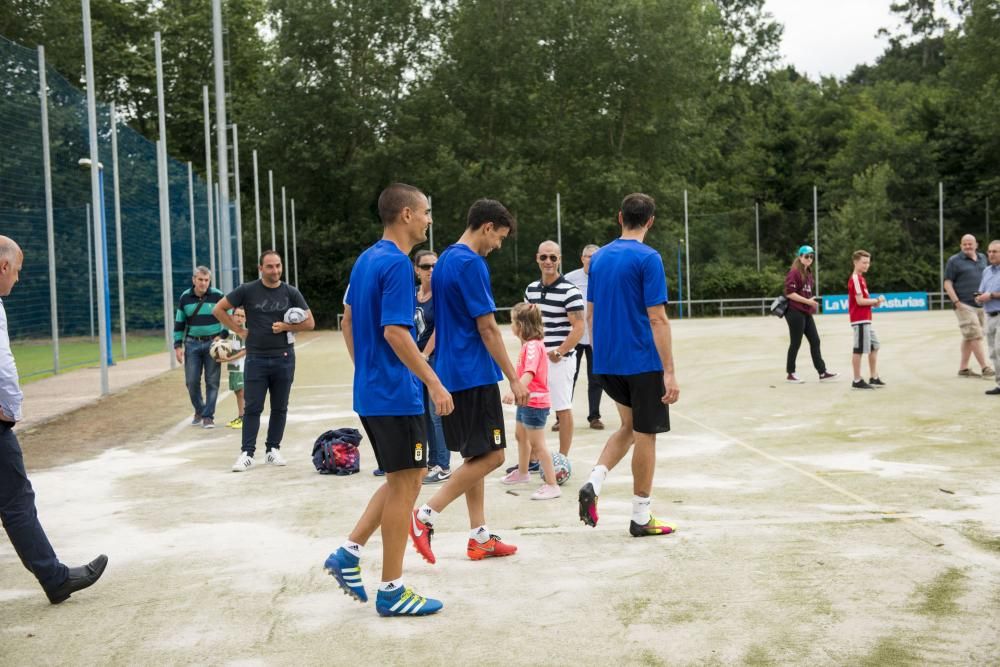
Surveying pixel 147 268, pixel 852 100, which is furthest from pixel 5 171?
pixel 852 100

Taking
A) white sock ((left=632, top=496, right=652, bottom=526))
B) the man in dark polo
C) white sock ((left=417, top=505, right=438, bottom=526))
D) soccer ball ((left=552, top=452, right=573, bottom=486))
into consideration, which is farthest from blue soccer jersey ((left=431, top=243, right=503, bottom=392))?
the man in dark polo

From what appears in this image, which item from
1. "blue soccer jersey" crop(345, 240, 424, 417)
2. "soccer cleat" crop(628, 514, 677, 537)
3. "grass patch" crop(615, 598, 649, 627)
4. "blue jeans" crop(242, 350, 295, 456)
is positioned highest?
"blue soccer jersey" crop(345, 240, 424, 417)

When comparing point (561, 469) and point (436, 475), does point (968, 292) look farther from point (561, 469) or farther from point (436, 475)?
point (436, 475)

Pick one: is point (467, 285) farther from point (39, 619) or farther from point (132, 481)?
point (132, 481)

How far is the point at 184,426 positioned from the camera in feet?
40.3

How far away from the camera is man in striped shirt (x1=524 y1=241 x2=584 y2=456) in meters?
8.55

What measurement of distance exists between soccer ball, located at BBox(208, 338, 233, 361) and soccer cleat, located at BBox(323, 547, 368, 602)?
7.41 metres

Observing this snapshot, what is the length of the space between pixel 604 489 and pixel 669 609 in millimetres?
2959

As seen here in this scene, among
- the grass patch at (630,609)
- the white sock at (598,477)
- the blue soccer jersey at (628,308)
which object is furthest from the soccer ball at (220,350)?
the grass patch at (630,609)

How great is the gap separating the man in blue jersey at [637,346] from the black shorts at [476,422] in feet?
2.75

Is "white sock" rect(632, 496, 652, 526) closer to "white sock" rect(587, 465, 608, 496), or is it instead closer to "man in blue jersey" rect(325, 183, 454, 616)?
"white sock" rect(587, 465, 608, 496)

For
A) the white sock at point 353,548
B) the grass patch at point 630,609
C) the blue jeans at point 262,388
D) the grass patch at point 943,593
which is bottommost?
the grass patch at point 943,593

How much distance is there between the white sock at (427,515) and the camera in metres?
Answer: 5.73

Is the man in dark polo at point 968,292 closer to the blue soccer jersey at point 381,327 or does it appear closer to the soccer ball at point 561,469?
the soccer ball at point 561,469
